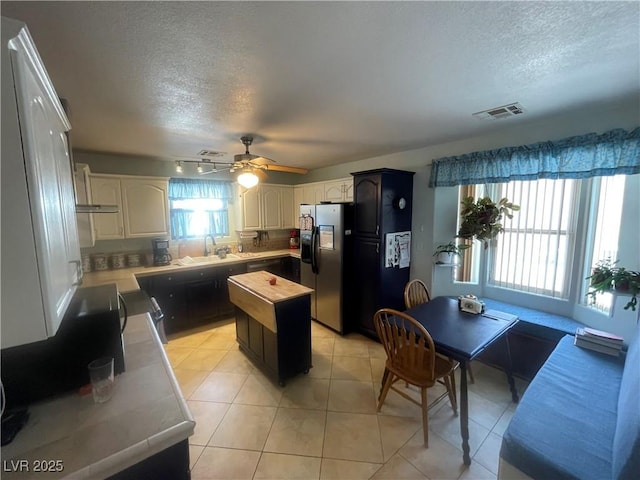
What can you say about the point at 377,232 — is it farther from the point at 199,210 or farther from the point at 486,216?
the point at 199,210

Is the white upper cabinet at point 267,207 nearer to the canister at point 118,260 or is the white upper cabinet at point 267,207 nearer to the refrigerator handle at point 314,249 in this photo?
the refrigerator handle at point 314,249

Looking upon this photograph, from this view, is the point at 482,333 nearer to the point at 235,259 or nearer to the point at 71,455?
the point at 71,455

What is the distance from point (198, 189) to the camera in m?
4.15

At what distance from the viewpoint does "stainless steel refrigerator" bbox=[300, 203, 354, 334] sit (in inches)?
135

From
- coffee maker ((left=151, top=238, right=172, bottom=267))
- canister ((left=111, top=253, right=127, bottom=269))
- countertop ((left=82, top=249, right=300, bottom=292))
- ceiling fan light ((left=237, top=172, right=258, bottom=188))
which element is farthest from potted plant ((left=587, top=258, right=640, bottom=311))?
canister ((left=111, top=253, right=127, bottom=269))

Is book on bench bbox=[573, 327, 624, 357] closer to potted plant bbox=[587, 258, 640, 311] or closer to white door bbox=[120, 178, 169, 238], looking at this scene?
potted plant bbox=[587, 258, 640, 311]

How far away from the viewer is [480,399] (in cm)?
232

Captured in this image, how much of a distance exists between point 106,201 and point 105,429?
10.5ft

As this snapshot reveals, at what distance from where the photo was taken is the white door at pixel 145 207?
3436mm

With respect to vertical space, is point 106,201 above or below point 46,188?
above

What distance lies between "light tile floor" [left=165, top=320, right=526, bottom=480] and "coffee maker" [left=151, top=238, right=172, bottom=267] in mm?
1385

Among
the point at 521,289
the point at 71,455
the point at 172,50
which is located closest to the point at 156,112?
the point at 172,50

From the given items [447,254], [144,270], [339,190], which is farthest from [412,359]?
[144,270]

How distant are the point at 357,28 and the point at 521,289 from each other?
3.14 meters
